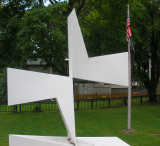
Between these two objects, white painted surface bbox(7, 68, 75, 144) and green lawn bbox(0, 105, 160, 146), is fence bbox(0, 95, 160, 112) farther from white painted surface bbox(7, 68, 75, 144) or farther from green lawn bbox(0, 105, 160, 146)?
white painted surface bbox(7, 68, 75, 144)

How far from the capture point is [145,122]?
39.8 ft

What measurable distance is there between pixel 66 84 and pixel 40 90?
753 mm

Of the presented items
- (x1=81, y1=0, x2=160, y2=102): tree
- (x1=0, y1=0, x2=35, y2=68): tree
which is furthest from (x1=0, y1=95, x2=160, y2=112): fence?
(x1=0, y1=0, x2=35, y2=68): tree

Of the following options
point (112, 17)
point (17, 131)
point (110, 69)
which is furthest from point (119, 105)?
point (110, 69)

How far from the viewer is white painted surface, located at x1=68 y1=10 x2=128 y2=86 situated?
665 centimetres

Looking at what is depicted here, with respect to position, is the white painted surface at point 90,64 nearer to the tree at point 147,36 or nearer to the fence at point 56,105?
the tree at point 147,36

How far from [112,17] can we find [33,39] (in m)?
6.38

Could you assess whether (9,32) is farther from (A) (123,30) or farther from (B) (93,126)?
(B) (93,126)

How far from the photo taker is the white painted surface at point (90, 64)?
665cm

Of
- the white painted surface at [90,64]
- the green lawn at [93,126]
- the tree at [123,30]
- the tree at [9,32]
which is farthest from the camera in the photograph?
the tree at [123,30]

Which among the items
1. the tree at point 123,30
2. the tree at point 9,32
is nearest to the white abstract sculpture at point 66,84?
the tree at point 123,30

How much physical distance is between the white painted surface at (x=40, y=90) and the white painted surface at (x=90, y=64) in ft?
2.05

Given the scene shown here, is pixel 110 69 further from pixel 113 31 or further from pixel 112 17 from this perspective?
pixel 112 17

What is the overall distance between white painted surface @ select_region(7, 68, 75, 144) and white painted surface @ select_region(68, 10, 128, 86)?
0.62 meters
